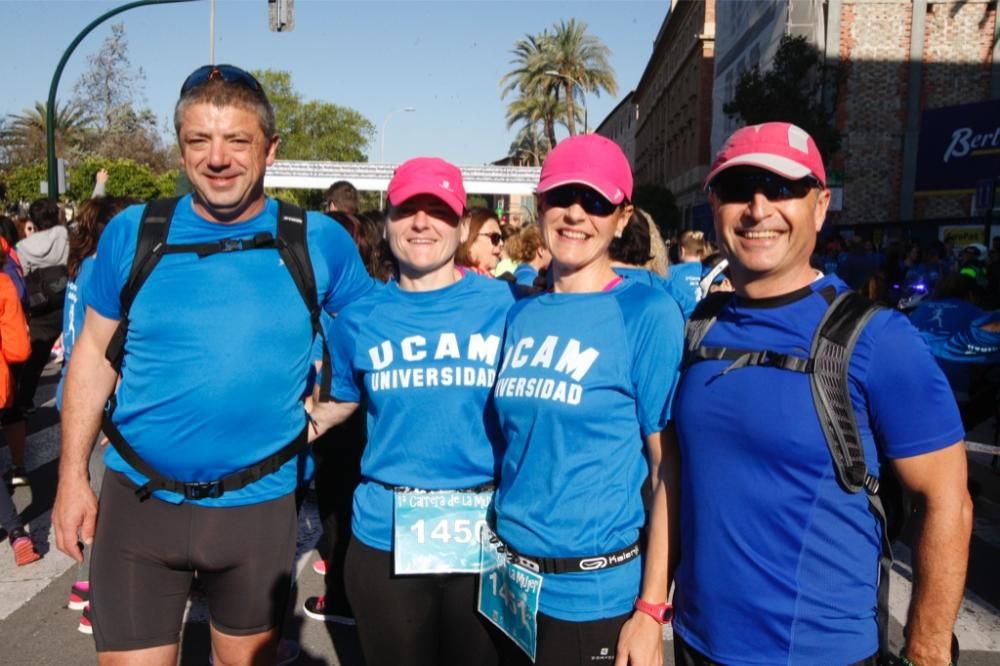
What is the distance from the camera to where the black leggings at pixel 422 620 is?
246 cm

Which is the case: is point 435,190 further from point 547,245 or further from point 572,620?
point 572,620

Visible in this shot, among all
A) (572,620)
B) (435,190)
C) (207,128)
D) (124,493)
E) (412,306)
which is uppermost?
(207,128)

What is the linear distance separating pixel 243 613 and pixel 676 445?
A: 1430 mm

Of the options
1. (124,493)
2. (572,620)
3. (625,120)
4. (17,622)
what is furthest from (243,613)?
(625,120)

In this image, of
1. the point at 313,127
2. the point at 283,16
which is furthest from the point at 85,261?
the point at 313,127

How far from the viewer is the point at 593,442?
2123 mm

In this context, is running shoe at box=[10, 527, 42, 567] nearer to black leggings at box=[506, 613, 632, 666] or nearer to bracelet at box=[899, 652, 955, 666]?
black leggings at box=[506, 613, 632, 666]

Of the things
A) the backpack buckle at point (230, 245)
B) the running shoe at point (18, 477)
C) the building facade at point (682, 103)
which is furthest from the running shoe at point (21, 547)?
the building facade at point (682, 103)

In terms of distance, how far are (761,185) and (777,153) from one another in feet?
0.28

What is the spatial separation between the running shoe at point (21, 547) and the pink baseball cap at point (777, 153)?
485cm

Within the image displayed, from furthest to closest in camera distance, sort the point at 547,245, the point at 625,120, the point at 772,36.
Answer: the point at 625,120 < the point at 772,36 < the point at 547,245

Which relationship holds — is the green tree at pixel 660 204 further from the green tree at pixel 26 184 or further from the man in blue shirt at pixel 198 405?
the man in blue shirt at pixel 198 405

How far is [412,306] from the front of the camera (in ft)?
8.51

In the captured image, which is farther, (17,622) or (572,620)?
(17,622)
